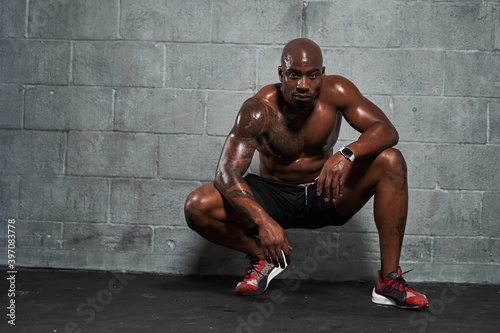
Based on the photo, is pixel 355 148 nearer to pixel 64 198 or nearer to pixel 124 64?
pixel 124 64

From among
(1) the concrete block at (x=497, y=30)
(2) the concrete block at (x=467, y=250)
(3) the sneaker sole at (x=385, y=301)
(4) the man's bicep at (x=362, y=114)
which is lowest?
(3) the sneaker sole at (x=385, y=301)

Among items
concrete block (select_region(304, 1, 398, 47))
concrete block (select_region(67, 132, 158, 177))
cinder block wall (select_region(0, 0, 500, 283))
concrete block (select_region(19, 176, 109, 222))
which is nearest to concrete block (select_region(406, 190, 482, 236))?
cinder block wall (select_region(0, 0, 500, 283))

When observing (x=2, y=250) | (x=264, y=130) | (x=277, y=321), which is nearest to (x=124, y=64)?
(x=264, y=130)

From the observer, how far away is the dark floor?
1846 millimetres

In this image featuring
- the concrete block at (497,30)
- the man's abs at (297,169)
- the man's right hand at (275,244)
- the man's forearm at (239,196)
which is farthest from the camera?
the concrete block at (497,30)

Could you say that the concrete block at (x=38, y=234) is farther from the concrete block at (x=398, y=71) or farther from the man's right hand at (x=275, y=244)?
the concrete block at (x=398, y=71)

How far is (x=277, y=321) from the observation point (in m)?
1.92

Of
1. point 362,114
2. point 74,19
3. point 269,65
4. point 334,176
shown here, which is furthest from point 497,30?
point 74,19

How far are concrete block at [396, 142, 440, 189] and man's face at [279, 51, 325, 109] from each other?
35.5 inches

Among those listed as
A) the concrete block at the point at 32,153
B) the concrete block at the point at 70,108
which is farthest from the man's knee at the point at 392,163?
the concrete block at the point at 32,153

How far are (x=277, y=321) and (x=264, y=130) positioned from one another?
87 centimetres

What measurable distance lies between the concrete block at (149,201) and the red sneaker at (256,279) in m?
0.73

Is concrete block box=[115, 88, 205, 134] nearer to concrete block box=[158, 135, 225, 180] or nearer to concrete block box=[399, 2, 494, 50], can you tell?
concrete block box=[158, 135, 225, 180]

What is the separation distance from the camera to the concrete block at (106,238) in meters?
3.02
